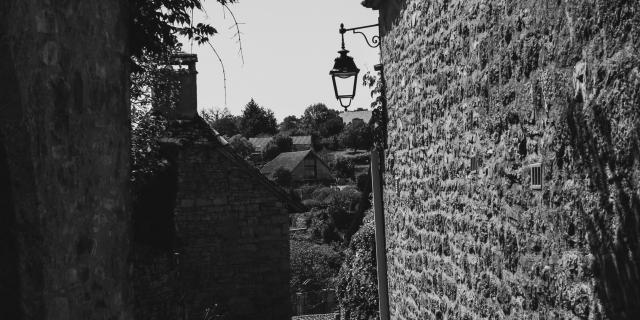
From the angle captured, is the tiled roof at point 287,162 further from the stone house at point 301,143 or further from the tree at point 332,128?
the tree at point 332,128

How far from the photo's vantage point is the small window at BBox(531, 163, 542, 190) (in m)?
4.53

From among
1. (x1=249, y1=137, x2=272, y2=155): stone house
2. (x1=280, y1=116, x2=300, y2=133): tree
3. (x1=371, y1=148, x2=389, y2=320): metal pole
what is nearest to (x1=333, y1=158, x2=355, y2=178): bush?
(x1=249, y1=137, x2=272, y2=155): stone house

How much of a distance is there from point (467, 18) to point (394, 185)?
3.38 meters

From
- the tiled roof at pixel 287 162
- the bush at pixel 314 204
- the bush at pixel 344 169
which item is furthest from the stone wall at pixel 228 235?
the bush at pixel 344 169

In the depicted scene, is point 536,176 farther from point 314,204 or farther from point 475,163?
point 314,204

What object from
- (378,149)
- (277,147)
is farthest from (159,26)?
(277,147)

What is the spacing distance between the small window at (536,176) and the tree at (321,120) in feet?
215

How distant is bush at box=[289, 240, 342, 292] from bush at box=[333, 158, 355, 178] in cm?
2204

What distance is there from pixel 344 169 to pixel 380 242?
42878 mm

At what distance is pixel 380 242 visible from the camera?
998 centimetres

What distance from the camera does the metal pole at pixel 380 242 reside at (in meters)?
9.92

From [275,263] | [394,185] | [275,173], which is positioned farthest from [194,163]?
[275,173]

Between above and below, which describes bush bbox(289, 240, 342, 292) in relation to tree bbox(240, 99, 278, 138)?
below

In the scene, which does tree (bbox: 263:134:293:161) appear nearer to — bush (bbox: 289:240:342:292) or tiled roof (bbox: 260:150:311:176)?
tiled roof (bbox: 260:150:311:176)
